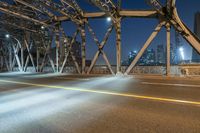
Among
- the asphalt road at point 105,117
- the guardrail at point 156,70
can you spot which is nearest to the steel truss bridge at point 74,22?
the guardrail at point 156,70

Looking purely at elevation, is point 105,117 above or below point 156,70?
below

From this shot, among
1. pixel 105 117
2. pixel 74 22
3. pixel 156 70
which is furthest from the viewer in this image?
pixel 74 22

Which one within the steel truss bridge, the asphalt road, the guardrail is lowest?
the asphalt road

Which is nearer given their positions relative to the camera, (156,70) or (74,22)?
(156,70)

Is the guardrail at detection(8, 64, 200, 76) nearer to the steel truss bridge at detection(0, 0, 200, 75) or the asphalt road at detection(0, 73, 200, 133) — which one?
the steel truss bridge at detection(0, 0, 200, 75)

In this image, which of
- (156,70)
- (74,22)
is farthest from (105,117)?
(74,22)

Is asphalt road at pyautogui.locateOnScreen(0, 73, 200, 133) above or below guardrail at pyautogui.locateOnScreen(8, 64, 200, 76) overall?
below

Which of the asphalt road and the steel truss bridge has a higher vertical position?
the steel truss bridge

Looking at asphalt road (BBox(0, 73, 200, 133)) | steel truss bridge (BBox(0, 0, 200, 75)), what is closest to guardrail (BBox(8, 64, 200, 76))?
steel truss bridge (BBox(0, 0, 200, 75))

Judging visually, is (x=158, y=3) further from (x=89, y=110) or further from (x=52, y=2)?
(x=89, y=110)

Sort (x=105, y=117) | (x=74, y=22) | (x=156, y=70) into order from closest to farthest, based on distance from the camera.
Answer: (x=105, y=117) → (x=156, y=70) → (x=74, y=22)

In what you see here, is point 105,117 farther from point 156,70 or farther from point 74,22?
point 74,22

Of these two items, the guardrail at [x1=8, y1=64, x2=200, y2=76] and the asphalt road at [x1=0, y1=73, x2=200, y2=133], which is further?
the guardrail at [x1=8, y1=64, x2=200, y2=76]

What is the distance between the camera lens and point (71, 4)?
18.3 metres
